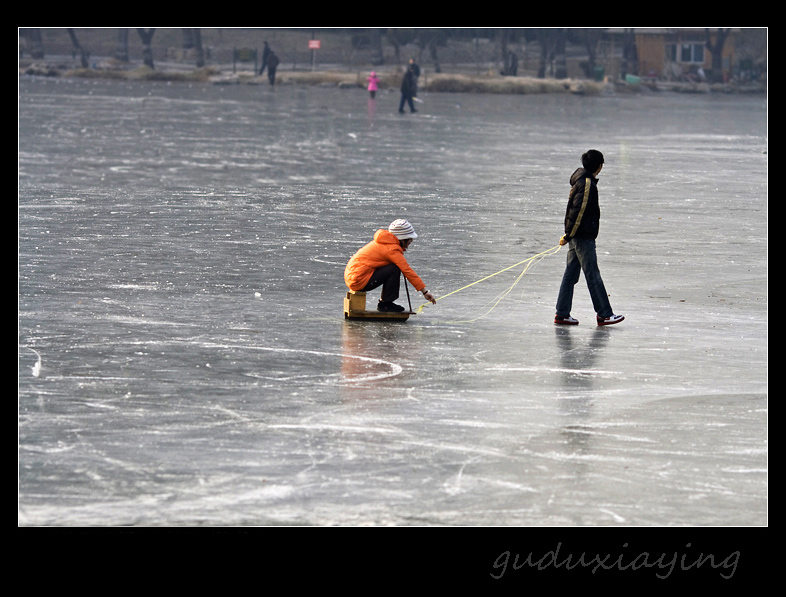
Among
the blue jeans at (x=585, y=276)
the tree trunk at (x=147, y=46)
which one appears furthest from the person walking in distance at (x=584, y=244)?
the tree trunk at (x=147, y=46)

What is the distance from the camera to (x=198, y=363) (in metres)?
9.31

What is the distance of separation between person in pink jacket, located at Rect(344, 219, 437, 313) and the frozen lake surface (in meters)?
0.38

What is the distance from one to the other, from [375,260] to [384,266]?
3.7 inches

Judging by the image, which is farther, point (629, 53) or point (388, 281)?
point (629, 53)

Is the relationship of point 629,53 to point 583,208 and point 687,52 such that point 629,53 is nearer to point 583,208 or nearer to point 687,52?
point 687,52

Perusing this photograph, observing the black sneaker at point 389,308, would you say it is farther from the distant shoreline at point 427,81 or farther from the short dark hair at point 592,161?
the distant shoreline at point 427,81

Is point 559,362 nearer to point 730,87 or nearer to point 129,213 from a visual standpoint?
point 129,213

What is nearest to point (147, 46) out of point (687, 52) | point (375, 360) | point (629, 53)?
point (629, 53)

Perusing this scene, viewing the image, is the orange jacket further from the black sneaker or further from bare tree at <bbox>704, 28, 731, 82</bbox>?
bare tree at <bbox>704, 28, 731, 82</bbox>

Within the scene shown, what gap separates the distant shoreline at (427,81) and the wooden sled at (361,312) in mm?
51565

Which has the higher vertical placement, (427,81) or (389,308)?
(427,81)

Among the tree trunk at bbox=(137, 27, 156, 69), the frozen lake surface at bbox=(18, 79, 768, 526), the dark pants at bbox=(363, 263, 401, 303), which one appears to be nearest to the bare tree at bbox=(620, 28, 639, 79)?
the tree trunk at bbox=(137, 27, 156, 69)

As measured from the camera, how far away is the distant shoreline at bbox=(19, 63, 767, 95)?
205ft

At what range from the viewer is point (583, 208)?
10891 mm
